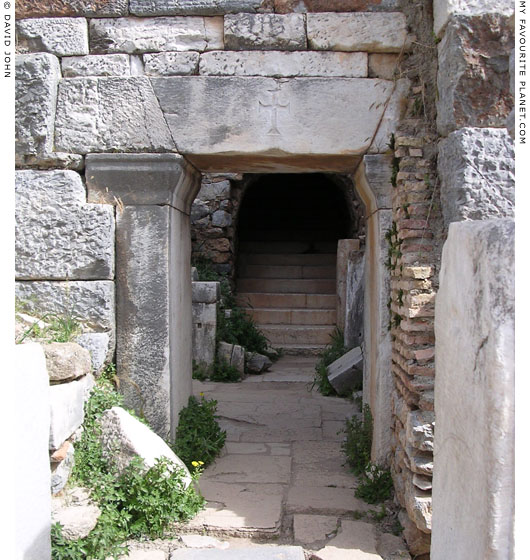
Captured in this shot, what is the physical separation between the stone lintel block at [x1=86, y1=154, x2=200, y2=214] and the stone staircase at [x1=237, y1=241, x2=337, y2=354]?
563 centimetres

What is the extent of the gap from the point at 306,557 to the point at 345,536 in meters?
0.29

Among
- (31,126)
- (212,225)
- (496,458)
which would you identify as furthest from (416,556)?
(212,225)

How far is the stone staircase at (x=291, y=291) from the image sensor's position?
9.28m

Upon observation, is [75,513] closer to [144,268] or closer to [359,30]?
[144,268]

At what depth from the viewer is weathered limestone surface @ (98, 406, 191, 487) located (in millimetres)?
3309

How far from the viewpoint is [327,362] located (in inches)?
293

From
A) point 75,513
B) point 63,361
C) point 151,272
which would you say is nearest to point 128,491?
point 75,513

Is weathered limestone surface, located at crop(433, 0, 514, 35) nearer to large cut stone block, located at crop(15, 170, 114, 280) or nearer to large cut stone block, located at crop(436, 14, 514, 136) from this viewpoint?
large cut stone block, located at crop(436, 14, 514, 136)

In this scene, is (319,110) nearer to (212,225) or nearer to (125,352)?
(125,352)

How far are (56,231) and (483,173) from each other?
264cm

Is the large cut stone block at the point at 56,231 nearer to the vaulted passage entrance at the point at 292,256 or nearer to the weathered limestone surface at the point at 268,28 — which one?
the weathered limestone surface at the point at 268,28

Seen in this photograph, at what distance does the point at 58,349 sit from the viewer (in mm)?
3055

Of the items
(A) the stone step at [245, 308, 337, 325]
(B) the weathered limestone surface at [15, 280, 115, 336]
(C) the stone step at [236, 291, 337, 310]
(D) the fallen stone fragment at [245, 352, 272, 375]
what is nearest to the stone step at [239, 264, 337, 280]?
(C) the stone step at [236, 291, 337, 310]

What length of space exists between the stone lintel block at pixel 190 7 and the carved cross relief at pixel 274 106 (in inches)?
22.0
